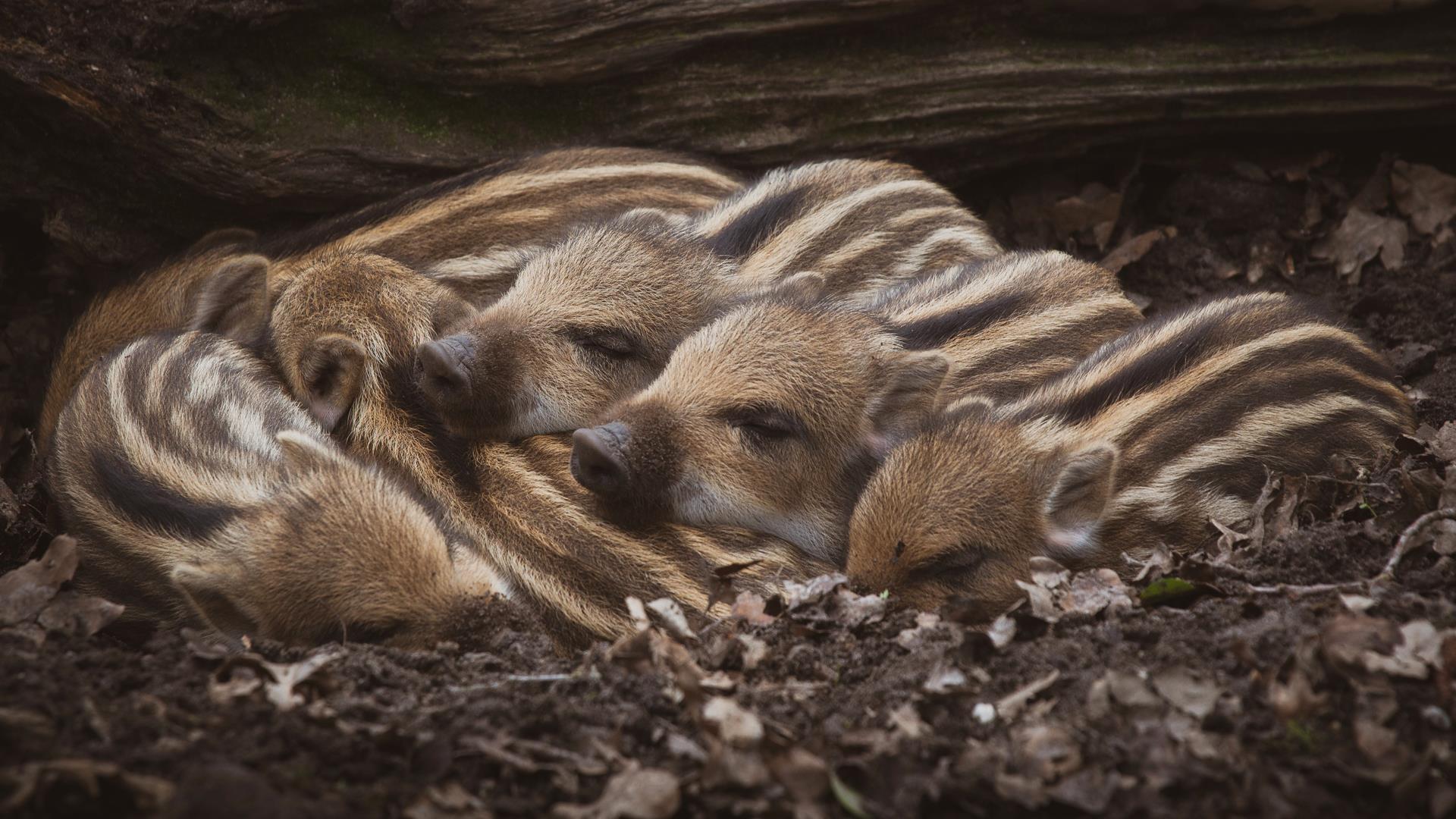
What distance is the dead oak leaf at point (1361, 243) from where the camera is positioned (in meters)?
5.16

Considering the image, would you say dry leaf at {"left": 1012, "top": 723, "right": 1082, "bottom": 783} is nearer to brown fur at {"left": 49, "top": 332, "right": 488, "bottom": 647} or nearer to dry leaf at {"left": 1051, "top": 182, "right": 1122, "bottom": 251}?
brown fur at {"left": 49, "top": 332, "right": 488, "bottom": 647}

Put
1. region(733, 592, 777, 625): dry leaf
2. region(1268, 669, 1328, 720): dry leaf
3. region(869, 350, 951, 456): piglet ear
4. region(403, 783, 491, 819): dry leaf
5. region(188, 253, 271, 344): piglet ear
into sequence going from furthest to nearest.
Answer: region(188, 253, 271, 344): piglet ear < region(869, 350, 951, 456): piglet ear < region(733, 592, 777, 625): dry leaf < region(1268, 669, 1328, 720): dry leaf < region(403, 783, 491, 819): dry leaf

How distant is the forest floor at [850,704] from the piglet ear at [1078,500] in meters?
0.34

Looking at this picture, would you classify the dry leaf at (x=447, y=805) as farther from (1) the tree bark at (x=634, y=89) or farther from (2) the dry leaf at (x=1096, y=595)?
(1) the tree bark at (x=634, y=89)

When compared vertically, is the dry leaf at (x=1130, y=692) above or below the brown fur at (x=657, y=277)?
below

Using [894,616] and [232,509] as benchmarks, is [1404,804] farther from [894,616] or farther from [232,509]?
[232,509]

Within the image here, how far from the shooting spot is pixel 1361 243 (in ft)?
17.1

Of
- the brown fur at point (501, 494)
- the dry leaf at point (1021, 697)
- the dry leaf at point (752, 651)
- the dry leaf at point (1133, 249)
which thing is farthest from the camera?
the dry leaf at point (1133, 249)

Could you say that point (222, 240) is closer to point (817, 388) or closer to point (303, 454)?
point (303, 454)

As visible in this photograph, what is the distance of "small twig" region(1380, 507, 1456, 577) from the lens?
300cm

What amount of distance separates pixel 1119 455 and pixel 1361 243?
7.76 ft

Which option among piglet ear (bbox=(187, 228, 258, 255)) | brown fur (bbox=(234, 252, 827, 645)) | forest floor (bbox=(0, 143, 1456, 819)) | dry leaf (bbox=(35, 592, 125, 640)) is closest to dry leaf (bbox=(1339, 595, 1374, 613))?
forest floor (bbox=(0, 143, 1456, 819))

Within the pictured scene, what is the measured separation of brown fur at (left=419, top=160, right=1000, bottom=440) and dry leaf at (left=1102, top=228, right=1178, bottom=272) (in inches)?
35.6

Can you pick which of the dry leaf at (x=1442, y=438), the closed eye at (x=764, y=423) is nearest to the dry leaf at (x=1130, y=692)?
the closed eye at (x=764, y=423)
